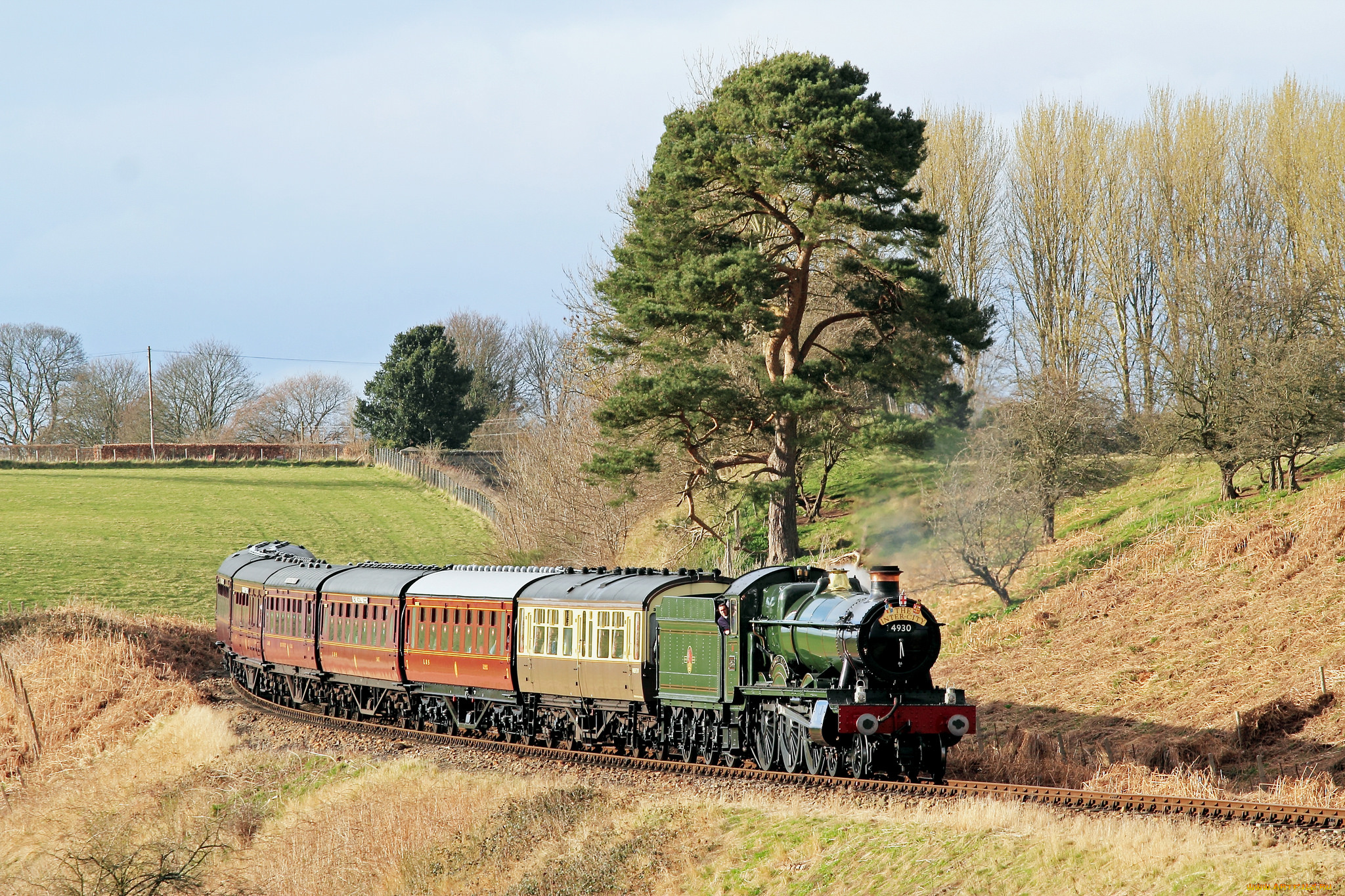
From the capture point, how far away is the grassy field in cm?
3888

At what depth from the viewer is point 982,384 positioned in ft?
152

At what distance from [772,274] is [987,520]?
7.25m

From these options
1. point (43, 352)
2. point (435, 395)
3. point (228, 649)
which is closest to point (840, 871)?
point (228, 649)

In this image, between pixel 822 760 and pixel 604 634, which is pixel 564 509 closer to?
pixel 604 634

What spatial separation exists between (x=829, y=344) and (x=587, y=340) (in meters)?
7.32

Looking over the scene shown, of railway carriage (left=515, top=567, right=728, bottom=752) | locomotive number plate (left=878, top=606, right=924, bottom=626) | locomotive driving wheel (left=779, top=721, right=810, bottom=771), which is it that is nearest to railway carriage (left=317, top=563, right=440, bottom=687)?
railway carriage (left=515, top=567, right=728, bottom=752)

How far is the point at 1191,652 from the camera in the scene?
20.2m

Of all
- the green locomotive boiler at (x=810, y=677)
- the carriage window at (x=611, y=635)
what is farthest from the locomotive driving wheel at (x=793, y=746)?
the carriage window at (x=611, y=635)

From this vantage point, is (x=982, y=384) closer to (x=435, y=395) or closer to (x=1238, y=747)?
(x=1238, y=747)

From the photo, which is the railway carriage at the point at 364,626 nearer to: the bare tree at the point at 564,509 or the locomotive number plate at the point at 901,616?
the locomotive number plate at the point at 901,616

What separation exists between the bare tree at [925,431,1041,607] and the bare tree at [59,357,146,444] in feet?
258

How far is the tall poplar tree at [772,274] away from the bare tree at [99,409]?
72.8 m

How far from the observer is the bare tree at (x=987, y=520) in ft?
82.2

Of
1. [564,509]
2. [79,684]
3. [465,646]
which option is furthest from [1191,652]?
[79,684]
